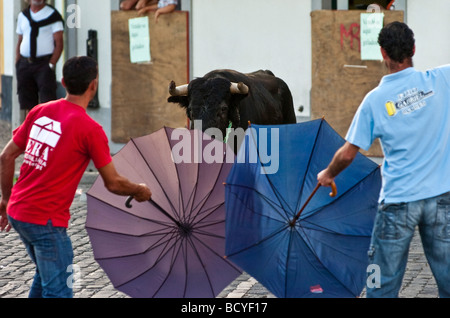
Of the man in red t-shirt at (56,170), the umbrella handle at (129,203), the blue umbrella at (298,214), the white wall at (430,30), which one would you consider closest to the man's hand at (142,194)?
the umbrella handle at (129,203)

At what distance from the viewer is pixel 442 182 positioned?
6234mm

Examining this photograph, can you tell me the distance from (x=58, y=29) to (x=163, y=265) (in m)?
8.24

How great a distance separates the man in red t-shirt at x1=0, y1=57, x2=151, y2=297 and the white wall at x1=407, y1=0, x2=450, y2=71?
747cm

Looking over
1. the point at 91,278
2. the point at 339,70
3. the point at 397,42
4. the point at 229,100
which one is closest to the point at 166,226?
the point at 91,278

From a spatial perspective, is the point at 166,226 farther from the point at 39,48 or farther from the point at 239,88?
the point at 39,48

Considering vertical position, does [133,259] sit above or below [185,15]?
below

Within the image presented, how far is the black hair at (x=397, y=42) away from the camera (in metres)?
6.22

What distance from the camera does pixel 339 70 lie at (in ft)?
45.5

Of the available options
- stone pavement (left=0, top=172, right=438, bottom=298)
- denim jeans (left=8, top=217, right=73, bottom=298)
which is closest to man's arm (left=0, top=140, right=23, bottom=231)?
denim jeans (left=8, top=217, right=73, bottom=298)

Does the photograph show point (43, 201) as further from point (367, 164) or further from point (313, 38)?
point (313, 38)

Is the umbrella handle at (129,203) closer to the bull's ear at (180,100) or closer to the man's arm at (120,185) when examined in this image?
the man's arm at (120,185)

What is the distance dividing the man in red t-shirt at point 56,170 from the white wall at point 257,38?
803 centimetres

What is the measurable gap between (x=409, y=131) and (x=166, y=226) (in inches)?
75.5
